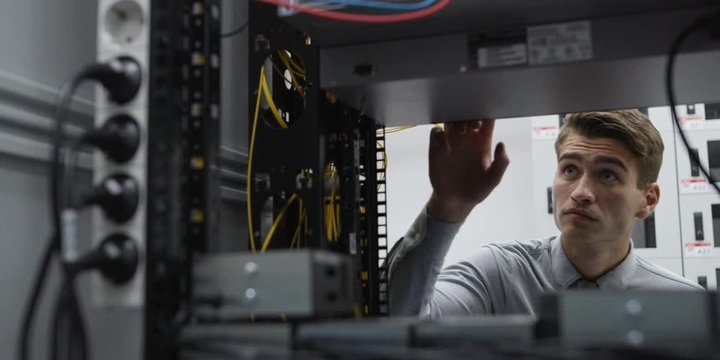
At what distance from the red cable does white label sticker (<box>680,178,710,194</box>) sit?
2.26 m

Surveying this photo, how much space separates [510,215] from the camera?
3.56 m

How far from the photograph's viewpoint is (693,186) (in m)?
A: 2.67

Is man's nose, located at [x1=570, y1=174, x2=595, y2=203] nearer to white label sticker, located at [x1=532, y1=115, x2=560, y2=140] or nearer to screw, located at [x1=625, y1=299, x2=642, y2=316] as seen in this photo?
screw, located at [x1=625, y1=299, x2=642, y2=316]

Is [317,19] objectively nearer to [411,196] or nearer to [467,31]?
[467,31]

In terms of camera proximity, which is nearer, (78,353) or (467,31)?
(78,353)

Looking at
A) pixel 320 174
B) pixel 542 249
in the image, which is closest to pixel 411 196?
pixel 542 249

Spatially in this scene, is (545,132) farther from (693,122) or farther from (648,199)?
(648,199)

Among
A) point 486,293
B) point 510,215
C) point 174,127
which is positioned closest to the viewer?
point 174,127

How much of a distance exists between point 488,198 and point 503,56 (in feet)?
9.17

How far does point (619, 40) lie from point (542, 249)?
1.06 m

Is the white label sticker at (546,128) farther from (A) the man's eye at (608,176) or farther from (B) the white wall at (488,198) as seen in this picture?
(A) the man's eye at (608,176)

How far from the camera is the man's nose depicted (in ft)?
5.15

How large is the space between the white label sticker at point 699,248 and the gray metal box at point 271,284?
2.38 meters

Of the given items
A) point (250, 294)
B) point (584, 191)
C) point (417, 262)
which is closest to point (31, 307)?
point (250, 294)
